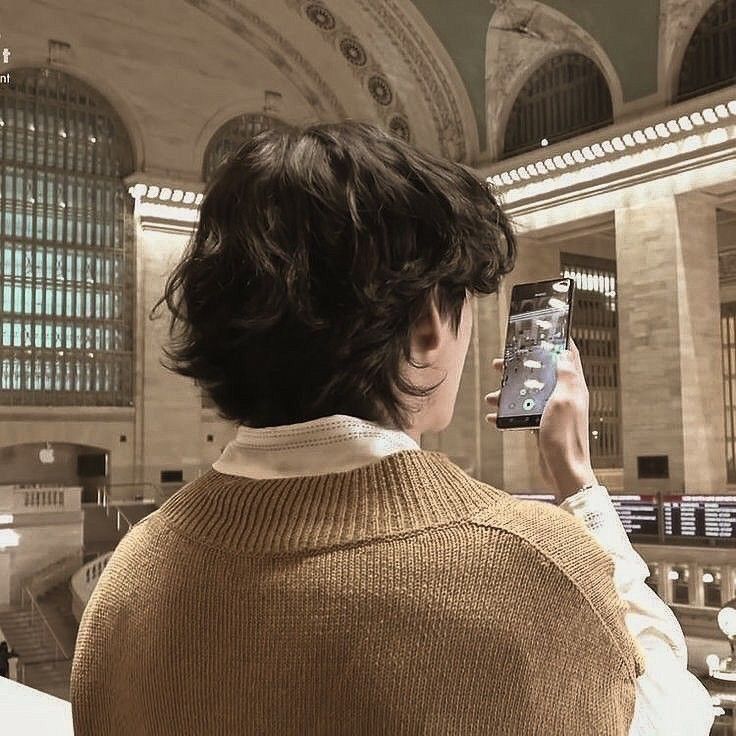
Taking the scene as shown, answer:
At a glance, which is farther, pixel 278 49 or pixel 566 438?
pixel 278 49

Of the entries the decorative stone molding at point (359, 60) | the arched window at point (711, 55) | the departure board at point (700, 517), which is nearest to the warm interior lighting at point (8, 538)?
the departure board at point (700, 517)

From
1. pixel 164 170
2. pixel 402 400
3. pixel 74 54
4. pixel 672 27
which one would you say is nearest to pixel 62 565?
pixel 164 170

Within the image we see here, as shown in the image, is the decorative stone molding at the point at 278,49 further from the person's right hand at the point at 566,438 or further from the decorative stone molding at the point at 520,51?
the person's right hand at the point at 566,438

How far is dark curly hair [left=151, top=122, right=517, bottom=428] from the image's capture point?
99cm

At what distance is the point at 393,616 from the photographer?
868 millimetres

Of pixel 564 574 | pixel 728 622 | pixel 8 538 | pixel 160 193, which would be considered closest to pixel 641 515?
pixel 728 622

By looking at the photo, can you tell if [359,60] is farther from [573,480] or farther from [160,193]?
[573,480]

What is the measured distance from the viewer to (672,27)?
15.7 m

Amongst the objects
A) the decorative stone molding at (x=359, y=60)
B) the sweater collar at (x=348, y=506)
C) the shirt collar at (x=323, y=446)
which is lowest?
the sweater collar at (x=348, y=506)

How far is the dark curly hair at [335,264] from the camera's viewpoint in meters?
0.99

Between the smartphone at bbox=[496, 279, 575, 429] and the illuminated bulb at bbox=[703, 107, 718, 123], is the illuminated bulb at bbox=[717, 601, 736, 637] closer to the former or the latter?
the smartphone at bbox=[496, 279, 575, 429]

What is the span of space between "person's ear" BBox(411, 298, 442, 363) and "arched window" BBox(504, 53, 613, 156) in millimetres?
16979

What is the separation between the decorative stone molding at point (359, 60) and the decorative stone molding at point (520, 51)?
198 cm

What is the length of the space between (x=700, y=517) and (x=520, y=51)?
1017 cm
